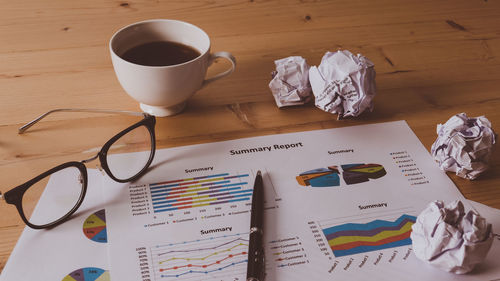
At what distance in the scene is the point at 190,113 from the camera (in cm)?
81

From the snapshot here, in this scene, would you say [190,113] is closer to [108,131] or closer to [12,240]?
[108,131]

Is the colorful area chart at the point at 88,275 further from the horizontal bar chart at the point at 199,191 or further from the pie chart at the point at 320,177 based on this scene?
the pie chart at the point at 320,177

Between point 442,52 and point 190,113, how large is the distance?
1.66 ft

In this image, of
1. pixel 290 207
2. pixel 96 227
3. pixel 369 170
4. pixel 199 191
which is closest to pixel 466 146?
pixel 369 170

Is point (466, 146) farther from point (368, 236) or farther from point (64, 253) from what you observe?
point (64, 253)

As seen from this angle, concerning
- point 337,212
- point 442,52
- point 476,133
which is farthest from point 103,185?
point 442,52

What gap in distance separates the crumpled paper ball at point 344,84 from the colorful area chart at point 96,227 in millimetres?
372

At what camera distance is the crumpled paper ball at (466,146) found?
0.70m

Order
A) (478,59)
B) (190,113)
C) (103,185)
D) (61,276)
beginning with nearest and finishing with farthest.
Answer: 1. (61,276)
2. (103,185)
3. (190,113)
4. (478,59)

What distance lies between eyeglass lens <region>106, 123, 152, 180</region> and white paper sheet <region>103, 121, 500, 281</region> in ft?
0.06

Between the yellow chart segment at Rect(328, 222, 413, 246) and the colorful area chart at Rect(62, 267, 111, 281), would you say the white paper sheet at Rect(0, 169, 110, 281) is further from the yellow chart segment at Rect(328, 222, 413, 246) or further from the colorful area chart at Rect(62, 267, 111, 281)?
the yellow chart segment at Rect(328, 222, 413, 246)

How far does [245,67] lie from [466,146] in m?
0.39

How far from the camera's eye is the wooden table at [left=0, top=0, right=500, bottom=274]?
0.75m

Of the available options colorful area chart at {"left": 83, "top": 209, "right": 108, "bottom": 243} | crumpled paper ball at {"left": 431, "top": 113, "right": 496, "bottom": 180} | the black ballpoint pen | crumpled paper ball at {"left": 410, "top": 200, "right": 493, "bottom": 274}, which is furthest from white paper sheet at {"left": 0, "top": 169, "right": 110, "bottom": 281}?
crumpled paper ball at {"left": 431, "top": 113, "right": 496, "bottom": 180}
